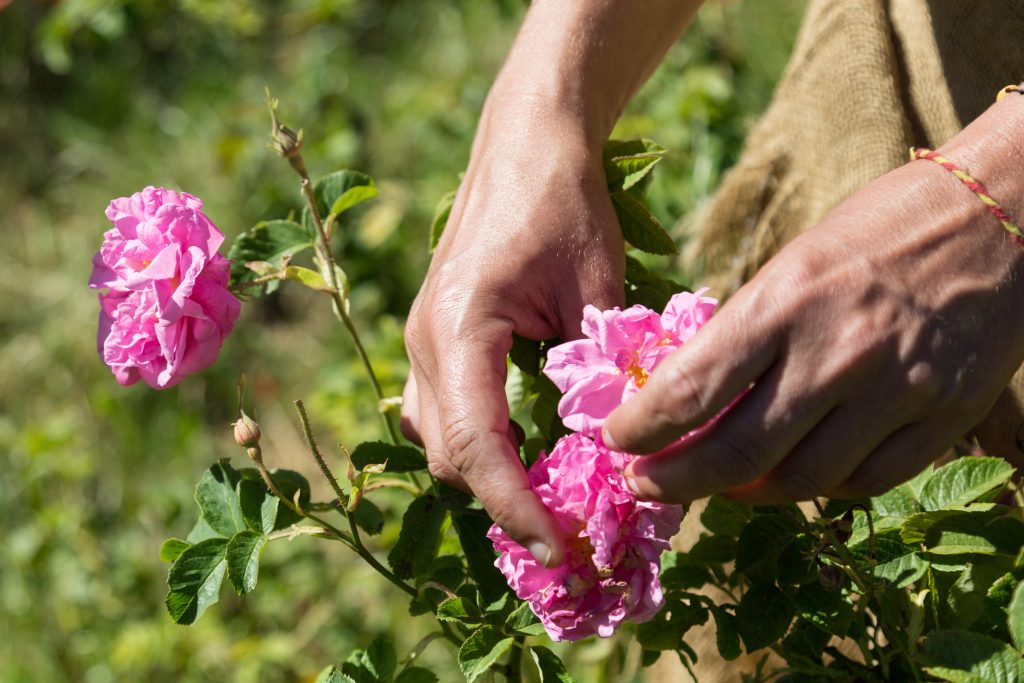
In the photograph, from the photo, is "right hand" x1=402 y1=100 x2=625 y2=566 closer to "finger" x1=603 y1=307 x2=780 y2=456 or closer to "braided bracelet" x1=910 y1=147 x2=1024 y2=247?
"finger" x1=603 y1=307 x2=780 y2=456

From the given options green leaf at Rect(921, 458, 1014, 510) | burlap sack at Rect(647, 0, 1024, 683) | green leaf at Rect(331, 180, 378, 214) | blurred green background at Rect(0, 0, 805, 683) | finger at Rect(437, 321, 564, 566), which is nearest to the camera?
finger at Rect(437, 321, 564, 566)

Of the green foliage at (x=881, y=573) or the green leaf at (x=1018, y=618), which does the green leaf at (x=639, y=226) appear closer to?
the green foliage at (x=881, y=573)

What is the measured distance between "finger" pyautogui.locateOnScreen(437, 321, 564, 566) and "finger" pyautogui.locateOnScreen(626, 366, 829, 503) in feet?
0.35

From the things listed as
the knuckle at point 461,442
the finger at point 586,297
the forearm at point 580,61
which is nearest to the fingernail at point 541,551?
the knuckle at point 461,442

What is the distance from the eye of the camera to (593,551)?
2.84 ft

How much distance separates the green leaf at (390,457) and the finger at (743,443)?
1.12 ft

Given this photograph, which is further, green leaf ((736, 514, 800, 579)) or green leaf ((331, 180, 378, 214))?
green leaf ((331, 180, 378, 214))

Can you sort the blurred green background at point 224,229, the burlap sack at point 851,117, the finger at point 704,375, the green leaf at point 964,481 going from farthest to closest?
the blurred green background at point 224,229 < the burlap sack at point 851,117 < the green leaf at point 964,481 < the finger at point 704,375

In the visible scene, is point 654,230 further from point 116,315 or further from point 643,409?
point 116,315

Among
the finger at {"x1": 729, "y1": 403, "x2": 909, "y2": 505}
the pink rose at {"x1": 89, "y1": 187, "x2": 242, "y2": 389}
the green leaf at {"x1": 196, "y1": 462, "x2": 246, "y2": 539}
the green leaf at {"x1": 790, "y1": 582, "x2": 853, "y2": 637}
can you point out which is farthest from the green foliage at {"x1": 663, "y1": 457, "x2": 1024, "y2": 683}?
the pink rose at {"x1": 89, "y1": 187, "x2": 242, "y2": 389}

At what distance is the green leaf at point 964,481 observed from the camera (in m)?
0.95

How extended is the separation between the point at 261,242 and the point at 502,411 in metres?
0.42

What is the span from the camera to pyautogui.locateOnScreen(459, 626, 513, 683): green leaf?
2.95 feet

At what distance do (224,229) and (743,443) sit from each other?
2.45 meters
